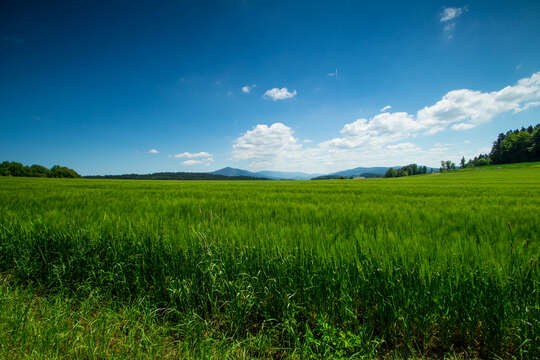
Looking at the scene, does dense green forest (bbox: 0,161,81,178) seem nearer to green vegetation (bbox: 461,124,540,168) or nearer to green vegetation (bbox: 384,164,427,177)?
green vegetation (bbox: 384,164,427,177)

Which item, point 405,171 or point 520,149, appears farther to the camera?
point 405,171

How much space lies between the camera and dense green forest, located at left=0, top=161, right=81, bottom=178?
196 feet

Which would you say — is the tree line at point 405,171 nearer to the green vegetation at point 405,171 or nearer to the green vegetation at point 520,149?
the green vegetation at point 405,171

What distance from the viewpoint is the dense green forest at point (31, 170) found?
196 feet

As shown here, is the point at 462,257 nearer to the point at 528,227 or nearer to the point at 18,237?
the point at 528,227

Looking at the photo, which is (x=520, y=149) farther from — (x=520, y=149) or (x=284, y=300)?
(x=284, y=300)

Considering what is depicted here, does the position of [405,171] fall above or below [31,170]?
below

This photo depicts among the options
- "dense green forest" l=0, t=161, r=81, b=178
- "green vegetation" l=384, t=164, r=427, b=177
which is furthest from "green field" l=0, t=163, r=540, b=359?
"green vegetation" l=384, t=164, r=427, b=177

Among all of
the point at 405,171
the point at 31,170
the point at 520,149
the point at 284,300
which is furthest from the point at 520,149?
the point at 31,170

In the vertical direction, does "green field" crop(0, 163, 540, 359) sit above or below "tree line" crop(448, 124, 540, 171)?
below

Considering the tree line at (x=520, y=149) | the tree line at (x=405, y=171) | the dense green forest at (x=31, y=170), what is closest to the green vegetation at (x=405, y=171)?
the tree line at (x=405, y=171)

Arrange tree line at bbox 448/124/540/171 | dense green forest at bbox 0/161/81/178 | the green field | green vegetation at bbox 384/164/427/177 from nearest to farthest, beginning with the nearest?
the green field, dense green forest at bbox 0/161/81/178, tree line at bbox 448/124/540/171, green vegetation at bbox 384/164/427/177

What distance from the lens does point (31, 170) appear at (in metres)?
65.7

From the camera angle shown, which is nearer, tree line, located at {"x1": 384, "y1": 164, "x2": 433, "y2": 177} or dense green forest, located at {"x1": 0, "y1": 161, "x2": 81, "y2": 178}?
dense green forest, located at {"x1": 0, "y1": 161, "x2": 81, "y2": 178}
